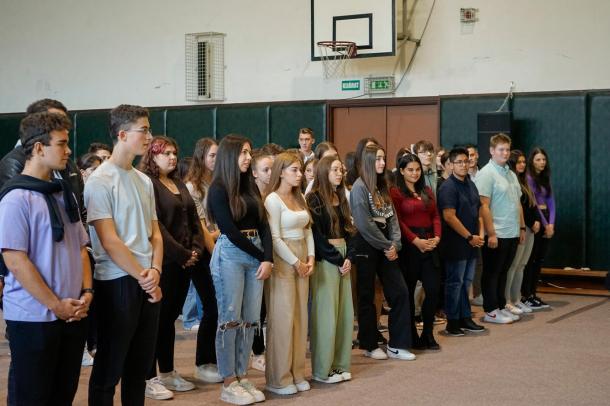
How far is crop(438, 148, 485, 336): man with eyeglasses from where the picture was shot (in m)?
7.12

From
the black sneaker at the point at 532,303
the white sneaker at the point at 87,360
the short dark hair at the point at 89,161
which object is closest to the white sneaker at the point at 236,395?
the white sneaker at the point at 87,360

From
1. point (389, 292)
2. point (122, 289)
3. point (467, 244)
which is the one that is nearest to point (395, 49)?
point (467, 244)

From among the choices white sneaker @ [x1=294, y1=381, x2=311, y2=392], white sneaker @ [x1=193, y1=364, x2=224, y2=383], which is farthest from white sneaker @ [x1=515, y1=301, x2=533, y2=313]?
white sneaker @ [x1=193, y1=364, x2=224, y2=383]

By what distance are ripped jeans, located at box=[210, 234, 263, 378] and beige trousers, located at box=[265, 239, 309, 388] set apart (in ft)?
0.55

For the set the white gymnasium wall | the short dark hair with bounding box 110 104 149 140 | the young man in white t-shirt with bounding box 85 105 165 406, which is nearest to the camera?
the young man in white t-shirt with bounding box 85 105 165 406

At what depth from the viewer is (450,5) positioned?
1081cm

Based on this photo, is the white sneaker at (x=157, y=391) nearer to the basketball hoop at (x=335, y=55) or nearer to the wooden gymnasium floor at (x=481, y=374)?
the wooden gymnasium floor at (x=481, y=374)

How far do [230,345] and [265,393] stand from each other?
1.62 feet

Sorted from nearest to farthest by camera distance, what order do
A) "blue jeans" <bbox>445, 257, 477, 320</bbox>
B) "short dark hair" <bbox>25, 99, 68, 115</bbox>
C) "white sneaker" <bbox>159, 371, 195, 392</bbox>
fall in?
1. "short dark hair" <bbox>25, 99, 68, 115</bbox>
2. "white sneaker" <bbox>159, 371, 195, 392</bbox>
3. "blue jeans" <bbox>445, 257, 477, 320</bbox>

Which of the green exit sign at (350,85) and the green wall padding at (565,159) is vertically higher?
the green exit sign at (350,85)

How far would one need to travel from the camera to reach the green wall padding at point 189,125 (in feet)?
41.4

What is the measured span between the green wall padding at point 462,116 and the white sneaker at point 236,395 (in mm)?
6454

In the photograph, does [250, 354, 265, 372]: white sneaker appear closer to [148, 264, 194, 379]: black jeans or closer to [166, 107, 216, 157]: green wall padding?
[148, 264, 194, 379]: black jeans

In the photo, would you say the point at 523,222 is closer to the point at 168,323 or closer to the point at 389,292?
the point at 389,292
